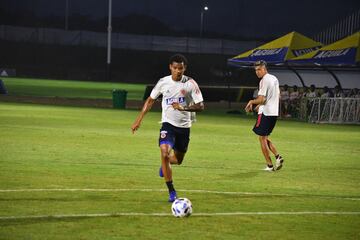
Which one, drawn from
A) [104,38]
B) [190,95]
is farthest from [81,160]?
[104,38]

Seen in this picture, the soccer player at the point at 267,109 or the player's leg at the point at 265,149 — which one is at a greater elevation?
the soccer player at the point at 267,109

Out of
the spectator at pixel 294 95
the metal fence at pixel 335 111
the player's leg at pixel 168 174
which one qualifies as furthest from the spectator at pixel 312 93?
the player's leg at pixel 168 174

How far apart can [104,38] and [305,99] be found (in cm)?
5628

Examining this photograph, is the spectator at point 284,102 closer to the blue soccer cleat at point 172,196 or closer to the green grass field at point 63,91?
the green grass field at point 63,91

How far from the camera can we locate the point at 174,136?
11.3 m

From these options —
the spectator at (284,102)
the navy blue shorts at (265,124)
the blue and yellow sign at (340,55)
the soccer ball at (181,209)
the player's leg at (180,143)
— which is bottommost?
the spectator at (284,102)

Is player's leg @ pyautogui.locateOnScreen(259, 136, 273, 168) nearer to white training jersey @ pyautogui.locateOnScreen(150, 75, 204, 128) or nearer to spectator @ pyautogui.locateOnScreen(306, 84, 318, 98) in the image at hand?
white training jersey @ pyautogui.locateOnScreen(150, 75, 204, 128)

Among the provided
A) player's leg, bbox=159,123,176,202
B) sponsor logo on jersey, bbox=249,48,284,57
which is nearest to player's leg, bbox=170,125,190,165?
player's leg, bbox=159,123,176,202

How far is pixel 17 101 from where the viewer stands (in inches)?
1597

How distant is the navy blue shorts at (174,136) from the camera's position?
11164 millimetres

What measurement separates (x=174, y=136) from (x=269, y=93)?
463 cm

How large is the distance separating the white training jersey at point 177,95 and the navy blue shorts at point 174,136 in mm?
69

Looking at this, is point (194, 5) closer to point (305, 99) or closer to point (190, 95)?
point (305, 99)

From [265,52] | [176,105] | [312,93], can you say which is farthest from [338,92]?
[176,105]
